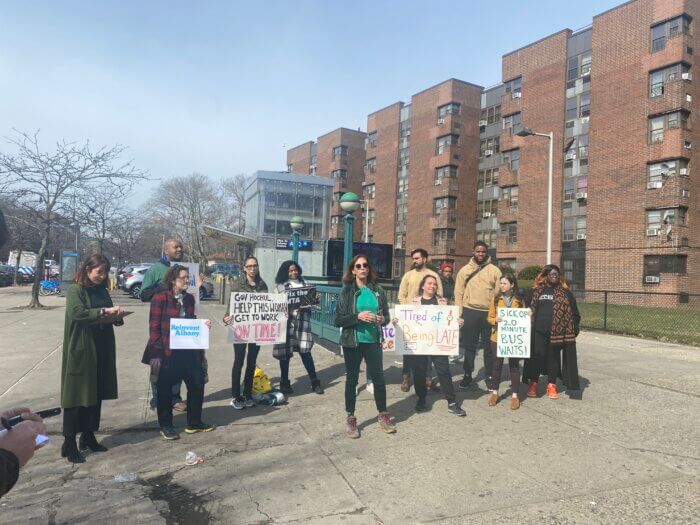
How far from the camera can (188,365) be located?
5.08m

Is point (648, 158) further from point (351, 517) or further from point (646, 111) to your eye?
point (351, 517)

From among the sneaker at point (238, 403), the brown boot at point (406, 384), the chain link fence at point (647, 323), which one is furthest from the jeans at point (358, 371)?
→ the chain link fence at point (647, 323)

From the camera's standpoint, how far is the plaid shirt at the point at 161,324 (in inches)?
196

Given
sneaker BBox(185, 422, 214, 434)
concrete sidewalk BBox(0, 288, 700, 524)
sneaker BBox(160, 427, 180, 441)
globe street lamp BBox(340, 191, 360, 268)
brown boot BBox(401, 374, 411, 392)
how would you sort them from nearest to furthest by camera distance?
concrete sidewalk BBox(0, 288, 700, 524) < sneaker BBox(160, 427, 180, 441) < sneaker BBox(185, 422, 214, 434) < brown boot BBox(401, 374, 411, 392) < globe street lamp BBox(340, 191, 360, 268)

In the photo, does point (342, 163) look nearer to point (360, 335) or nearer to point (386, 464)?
point (360, 335)

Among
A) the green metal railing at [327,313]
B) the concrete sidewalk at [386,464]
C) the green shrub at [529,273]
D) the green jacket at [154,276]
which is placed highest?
the green shrub at [529,273]

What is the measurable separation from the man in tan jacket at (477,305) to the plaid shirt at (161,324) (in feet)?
12.8

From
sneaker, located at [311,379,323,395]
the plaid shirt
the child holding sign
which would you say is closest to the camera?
the plaid shirt

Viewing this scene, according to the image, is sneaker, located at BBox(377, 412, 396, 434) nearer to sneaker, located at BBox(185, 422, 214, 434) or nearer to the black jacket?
sneaker, located at BBox(185, 422, 214, 434)

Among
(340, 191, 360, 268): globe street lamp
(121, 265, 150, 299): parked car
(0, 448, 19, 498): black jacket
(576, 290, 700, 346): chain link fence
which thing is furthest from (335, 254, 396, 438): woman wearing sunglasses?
(121, 265, 150, 299): parked car

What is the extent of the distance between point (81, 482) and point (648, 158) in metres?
32.8

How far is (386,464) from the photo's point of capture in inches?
170

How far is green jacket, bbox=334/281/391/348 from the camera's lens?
203 inches

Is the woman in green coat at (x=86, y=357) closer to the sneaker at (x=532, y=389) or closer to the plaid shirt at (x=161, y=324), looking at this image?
the plaid shirt at (x=161, y=324)
